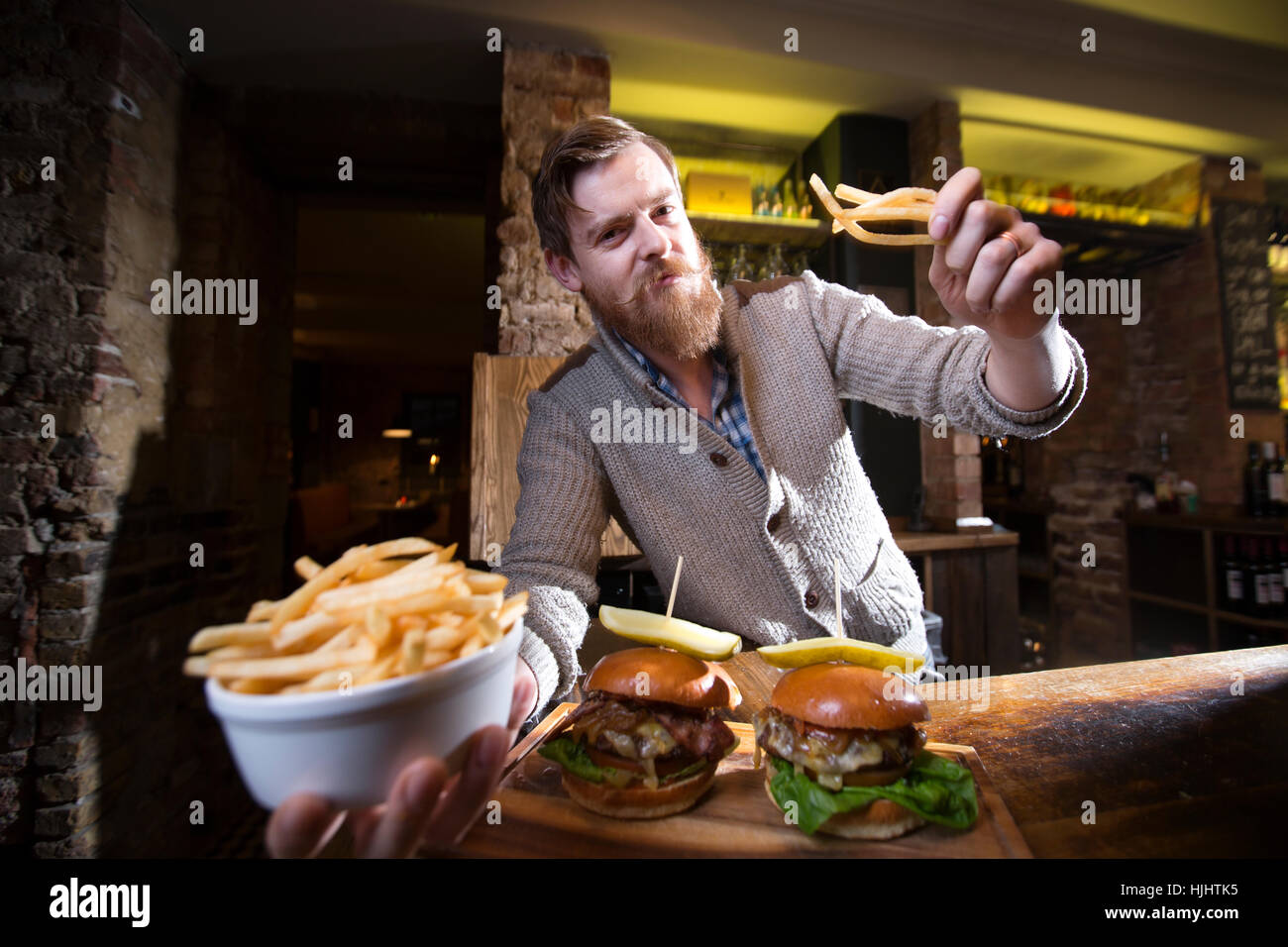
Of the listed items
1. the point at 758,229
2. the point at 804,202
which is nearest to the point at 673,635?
the point at 758,229

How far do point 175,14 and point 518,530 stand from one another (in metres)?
2.90

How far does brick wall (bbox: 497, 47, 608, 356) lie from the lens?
2.58 metres

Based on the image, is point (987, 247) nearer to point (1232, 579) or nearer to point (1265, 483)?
point (1232, 579)

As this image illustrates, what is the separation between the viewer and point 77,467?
1901mm

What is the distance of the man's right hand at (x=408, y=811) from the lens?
431 mm

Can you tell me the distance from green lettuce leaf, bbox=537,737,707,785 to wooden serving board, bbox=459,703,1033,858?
0.15 ft

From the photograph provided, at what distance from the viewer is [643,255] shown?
141 cm

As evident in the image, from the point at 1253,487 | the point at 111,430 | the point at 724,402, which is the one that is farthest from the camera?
the point at 1253,487

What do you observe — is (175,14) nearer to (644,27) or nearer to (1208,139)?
(644,27)

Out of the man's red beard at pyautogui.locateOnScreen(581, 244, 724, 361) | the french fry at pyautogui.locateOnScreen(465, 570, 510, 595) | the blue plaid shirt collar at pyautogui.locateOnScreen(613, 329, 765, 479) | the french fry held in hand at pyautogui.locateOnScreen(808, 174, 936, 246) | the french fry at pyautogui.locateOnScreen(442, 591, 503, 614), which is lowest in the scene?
the french fry at pyautogui.locateOnScreen(442, 591, 503, 614)

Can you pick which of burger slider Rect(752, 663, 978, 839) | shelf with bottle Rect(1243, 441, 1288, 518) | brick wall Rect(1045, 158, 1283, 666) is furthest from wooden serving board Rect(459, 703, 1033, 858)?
brick wall Rect(1045, 158, 1283, 666)

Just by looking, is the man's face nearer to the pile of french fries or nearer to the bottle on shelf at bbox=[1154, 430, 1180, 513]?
the pile of french fries

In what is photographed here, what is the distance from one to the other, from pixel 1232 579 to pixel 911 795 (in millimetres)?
3937

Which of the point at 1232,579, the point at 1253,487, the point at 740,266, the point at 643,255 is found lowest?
the point at 1232,579
